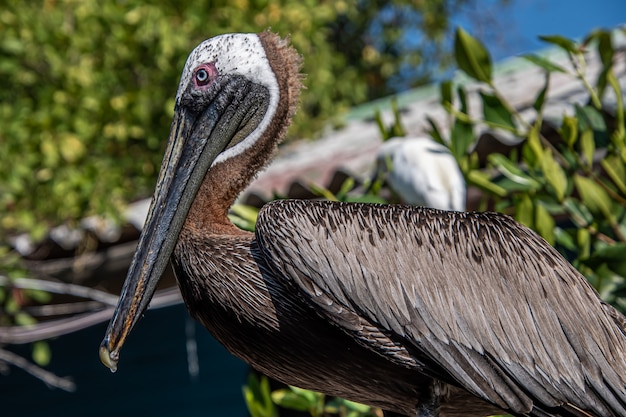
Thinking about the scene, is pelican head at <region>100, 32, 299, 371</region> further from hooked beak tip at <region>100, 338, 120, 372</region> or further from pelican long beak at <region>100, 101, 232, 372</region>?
hooked beak tip at <region>100, 338, 120, 372</region>

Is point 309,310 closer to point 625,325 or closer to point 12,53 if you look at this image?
point 625,325

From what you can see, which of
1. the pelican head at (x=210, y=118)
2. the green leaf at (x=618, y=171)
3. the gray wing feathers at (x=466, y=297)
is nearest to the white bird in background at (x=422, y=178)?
the green leaf at (x=618, y=171)

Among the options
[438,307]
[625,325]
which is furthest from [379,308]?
[625,325]

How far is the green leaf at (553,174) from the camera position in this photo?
2346 mm

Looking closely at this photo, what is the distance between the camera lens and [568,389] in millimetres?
1772

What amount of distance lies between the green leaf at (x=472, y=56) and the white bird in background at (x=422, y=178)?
39.4 inches

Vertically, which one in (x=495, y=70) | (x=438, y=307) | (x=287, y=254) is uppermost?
(x=287, y=254)

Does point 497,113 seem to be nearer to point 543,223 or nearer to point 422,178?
point 543,223

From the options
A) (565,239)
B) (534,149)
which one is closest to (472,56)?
(534,149)

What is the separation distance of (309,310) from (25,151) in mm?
2899

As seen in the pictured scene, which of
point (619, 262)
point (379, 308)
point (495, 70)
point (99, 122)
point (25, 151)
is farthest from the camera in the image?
point (495, 70)

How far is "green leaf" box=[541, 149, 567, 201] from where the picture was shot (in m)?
2.35

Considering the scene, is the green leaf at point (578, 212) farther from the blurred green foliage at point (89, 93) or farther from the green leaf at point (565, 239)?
the blurred green foliage at point (89, 93)

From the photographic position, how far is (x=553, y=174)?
7.75 ft
